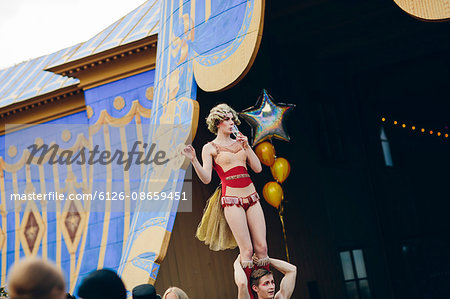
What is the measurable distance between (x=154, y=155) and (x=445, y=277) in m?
6.71

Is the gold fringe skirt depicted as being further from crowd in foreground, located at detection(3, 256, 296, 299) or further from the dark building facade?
crowd in foreground, located at detection(3, 256, 296, 299)

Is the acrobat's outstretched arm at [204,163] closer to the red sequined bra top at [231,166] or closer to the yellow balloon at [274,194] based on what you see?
the red sequined bra top at [231,166]

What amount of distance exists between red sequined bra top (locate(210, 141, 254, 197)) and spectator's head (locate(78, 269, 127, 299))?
2.86m

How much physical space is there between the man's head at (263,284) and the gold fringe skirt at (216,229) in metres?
0.58

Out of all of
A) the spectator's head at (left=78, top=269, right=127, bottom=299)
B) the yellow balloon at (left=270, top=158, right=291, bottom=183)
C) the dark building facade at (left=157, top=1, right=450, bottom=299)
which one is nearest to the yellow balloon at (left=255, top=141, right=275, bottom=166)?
the yellow balloon at (left=270, top=158, right=291, bottom=183)

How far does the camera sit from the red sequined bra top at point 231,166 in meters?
4.86

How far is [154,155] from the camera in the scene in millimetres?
6121

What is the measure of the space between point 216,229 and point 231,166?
55 cm

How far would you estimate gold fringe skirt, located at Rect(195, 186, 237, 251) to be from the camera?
496 cm

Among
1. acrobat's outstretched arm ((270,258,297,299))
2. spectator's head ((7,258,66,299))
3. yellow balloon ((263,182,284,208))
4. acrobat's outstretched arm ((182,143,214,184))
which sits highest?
acrobat's outstretched arm ((182,143,214,184))

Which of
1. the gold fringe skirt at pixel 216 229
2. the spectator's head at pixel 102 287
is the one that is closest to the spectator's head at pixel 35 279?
the spectator's head at pixel 102 287

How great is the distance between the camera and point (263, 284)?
4.36 meters

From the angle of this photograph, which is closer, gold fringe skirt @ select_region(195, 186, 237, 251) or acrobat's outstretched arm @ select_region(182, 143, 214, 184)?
acrobat's outstretched arm @ select_region(182, 143, 214, 184)

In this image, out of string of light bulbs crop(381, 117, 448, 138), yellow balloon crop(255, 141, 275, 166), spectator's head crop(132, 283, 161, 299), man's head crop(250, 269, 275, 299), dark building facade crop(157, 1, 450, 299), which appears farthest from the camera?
string of light bulbs crop(381, 117, 448, 138)
